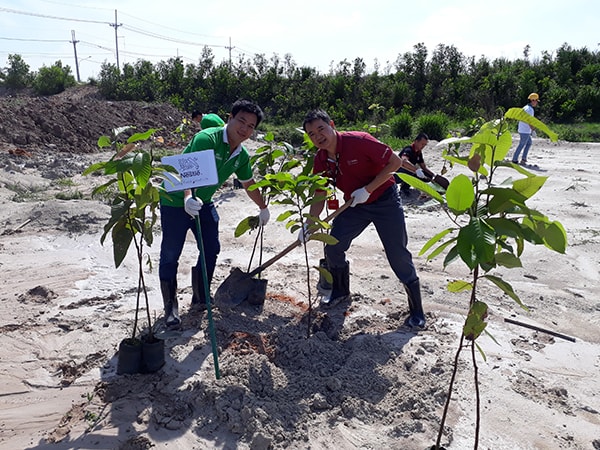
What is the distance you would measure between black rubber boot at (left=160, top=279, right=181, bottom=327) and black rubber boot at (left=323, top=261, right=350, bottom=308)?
1.17m

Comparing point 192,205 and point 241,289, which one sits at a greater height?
point 192,205

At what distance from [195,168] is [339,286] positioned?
5.44 ft

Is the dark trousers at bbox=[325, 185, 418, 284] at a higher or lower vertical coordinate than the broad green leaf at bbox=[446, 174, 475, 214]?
lower

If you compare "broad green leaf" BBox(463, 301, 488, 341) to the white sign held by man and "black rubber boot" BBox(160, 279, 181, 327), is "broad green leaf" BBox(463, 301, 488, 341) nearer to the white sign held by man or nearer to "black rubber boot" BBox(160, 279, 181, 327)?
the white sign held by man

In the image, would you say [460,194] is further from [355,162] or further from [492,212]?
[355,162]

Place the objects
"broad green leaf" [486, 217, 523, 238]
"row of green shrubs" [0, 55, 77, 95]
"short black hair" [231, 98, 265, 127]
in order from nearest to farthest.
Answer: "broad green leaf" [486, 217, 523, 238], "short black hair" [231, 98, 265, 127], "row of green shrubs" [0, 55, 77, 95]

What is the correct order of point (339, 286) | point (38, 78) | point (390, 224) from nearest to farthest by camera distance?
point (390, 224) → point (339, 286) → point (38, 78)

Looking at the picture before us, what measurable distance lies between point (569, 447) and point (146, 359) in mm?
2159

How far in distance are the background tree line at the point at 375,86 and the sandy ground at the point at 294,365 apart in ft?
35.8

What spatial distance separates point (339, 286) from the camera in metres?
3.93

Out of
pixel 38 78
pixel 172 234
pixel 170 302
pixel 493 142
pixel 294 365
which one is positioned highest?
pixel 38 78

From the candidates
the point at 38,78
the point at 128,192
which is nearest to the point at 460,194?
the point at 128,192

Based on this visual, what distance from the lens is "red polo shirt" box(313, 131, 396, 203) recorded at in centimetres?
338

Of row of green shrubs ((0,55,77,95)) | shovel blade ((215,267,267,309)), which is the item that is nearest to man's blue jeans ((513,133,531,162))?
shovel blade ((215,267,267,309))
